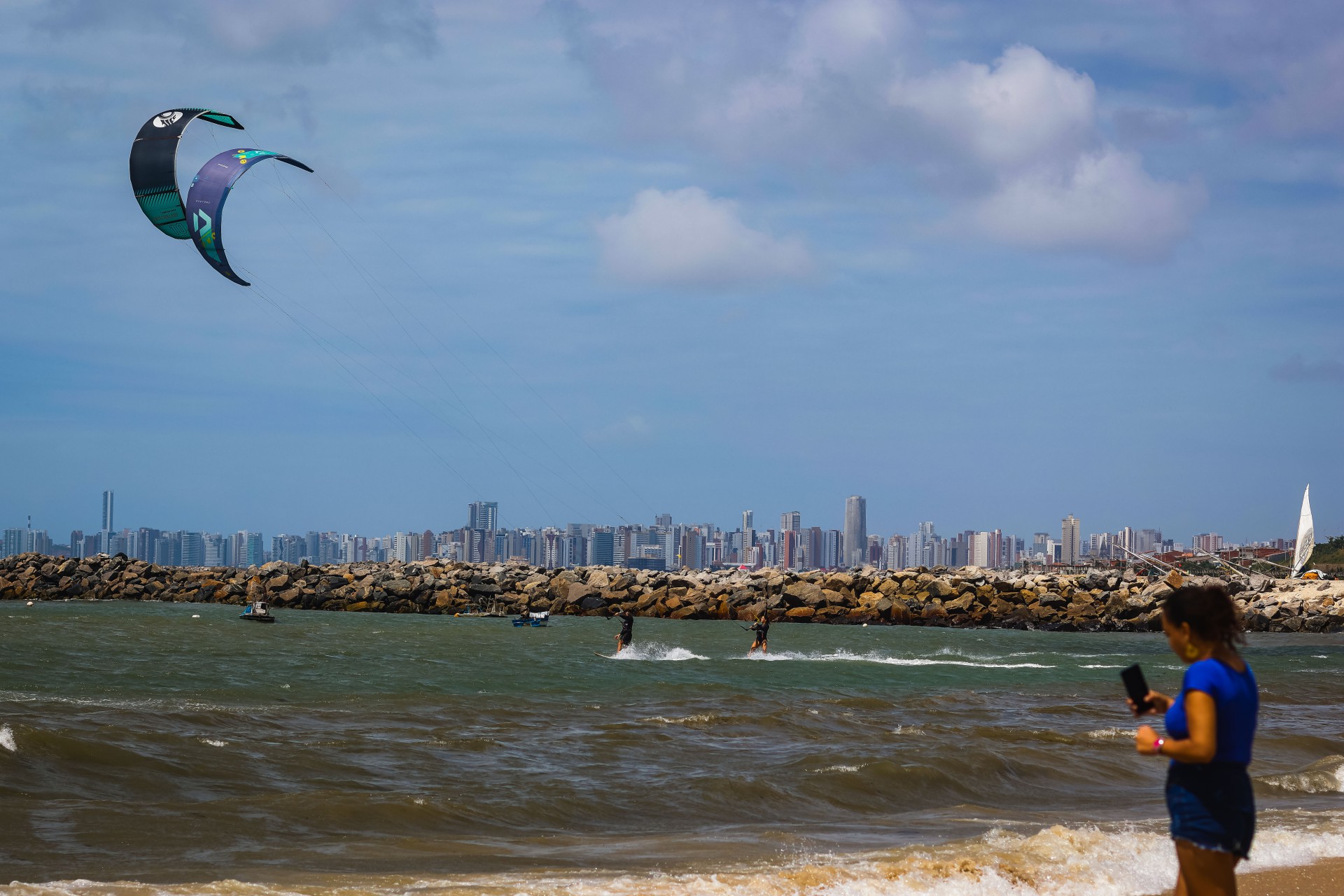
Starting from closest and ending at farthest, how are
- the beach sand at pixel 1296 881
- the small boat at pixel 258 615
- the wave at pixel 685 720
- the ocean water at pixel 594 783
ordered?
the beach sand at pixel 1296 881
the ocean water at pixel 594 783
the wave at pixel 685 720
the small boat at pixel 258 615

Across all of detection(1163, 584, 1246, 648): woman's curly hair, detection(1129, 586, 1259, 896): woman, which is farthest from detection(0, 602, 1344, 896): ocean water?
detection(1163, 584, 1246, 648): woman's curly hair

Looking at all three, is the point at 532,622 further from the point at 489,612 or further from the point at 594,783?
the point at 594,783

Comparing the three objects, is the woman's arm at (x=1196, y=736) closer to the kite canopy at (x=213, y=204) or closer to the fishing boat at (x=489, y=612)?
the kite canopy at (x=213, y=204)

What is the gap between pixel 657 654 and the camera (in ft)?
98.6

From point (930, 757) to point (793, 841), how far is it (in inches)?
172

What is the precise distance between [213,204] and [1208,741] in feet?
74.4

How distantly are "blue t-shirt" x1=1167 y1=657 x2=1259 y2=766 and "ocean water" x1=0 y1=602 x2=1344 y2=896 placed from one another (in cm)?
311

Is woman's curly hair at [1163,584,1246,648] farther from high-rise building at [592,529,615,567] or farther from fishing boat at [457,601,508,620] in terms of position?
high-rise building at [592,529,615,567]

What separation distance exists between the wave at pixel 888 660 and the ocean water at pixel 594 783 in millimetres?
4728

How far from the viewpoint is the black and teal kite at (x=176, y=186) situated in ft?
73.3

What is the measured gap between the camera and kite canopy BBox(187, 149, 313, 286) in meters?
23.0

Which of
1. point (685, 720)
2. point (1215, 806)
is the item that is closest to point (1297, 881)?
point (1215, 806)

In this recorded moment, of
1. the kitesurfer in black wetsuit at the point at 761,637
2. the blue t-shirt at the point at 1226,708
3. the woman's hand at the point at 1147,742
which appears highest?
the blue t-shirt at the point at 1226,708

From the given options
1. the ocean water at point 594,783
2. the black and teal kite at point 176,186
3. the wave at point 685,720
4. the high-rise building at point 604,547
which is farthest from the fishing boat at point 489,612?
the high-rise building at point 604,547
